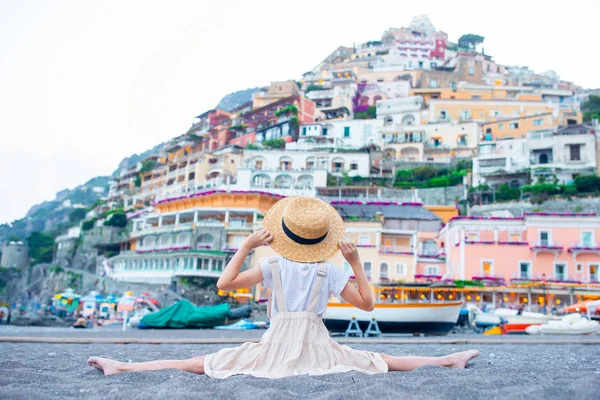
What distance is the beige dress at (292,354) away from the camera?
4.36 metres

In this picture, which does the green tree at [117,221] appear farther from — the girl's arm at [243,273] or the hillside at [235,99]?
the hillside at [235,99]

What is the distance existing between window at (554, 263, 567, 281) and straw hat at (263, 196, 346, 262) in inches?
1228

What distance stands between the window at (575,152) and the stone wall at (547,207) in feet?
23.5

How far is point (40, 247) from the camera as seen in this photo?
224 ft

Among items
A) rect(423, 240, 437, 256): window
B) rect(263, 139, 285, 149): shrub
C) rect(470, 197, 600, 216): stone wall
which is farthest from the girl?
rect(263, 139, 285, 149): shrub

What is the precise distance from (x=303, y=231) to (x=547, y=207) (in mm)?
40324

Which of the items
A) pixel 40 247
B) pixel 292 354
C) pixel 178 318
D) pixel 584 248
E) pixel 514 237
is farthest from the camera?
pixel 40 247

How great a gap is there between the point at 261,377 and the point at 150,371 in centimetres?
91

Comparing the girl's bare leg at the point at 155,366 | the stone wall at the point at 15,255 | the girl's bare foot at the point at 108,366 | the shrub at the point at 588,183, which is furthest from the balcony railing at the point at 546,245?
the stone wall at the point at 15,255

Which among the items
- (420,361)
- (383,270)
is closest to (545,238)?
(383,270)

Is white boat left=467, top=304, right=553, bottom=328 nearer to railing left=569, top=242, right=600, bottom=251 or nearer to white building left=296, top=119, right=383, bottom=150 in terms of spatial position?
railing left=569, top=242, right=600, bottom=251

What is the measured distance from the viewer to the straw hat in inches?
181

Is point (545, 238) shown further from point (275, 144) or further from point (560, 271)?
point (275, 144)

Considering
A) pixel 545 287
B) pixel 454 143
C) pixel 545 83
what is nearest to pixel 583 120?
pixel 454 143
